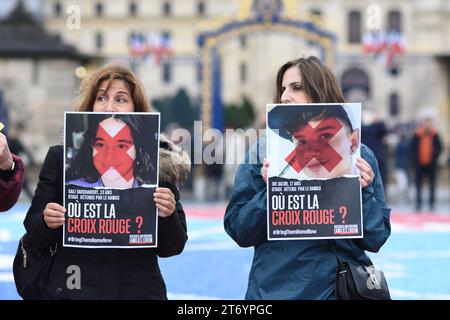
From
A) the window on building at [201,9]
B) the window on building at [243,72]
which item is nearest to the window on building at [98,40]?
the window on building at [201,9]

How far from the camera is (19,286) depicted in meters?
3.25

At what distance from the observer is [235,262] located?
8414 mm

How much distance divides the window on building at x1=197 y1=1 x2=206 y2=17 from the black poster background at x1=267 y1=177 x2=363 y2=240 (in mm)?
67816

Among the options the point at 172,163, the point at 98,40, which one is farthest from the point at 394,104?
the point at 172,163

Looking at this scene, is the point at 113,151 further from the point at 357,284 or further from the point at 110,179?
the point at 357,284

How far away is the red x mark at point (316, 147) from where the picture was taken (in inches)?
125

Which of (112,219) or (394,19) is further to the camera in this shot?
(394,19)

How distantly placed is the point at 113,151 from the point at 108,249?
358mm

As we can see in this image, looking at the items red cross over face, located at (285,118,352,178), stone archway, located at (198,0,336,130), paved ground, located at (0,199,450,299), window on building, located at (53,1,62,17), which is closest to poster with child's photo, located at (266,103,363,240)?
red cross over face, located at (285,118,352,178)

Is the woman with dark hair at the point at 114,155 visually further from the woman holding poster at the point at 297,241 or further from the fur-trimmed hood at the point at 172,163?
the woman holding poster at the point at 297,241

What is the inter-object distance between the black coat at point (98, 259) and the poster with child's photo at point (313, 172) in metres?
0.40

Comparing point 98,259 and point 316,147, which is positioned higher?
point 316,147
